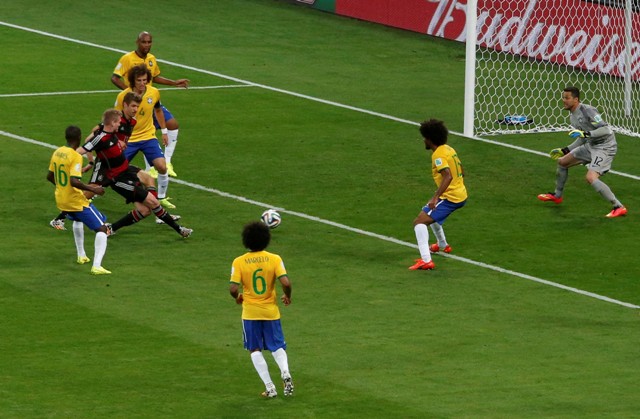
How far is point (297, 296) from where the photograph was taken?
17453 millimetres

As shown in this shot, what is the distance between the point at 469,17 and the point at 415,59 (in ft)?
22.9

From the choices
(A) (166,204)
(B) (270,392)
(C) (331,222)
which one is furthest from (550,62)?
(B) (270,392)

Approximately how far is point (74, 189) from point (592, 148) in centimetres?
815

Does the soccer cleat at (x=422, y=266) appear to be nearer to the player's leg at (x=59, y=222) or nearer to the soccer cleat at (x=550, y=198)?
the soccer cleat at (x=550, y=198)

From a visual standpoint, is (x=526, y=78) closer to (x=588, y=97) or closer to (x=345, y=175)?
(x=588, y=97)

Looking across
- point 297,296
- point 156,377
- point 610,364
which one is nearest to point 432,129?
point 297,296

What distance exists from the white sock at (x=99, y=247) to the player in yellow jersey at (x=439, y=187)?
3.85 m

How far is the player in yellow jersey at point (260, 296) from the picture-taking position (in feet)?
44.6

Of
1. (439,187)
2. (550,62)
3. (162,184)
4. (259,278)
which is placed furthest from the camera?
(550,62)

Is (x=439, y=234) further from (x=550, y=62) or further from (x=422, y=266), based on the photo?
(x=550, y=62)

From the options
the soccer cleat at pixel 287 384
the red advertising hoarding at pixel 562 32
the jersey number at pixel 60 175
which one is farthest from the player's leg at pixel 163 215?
the red advertising hoarding at pixel 562 32

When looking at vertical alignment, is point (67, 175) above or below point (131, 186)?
above

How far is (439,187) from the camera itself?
18.5 meters

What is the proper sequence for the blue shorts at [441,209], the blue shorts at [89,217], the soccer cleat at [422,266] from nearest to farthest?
the blue shorts at [89,217], the soccer cleat at [422,266], the blue shorts at [441,209]
